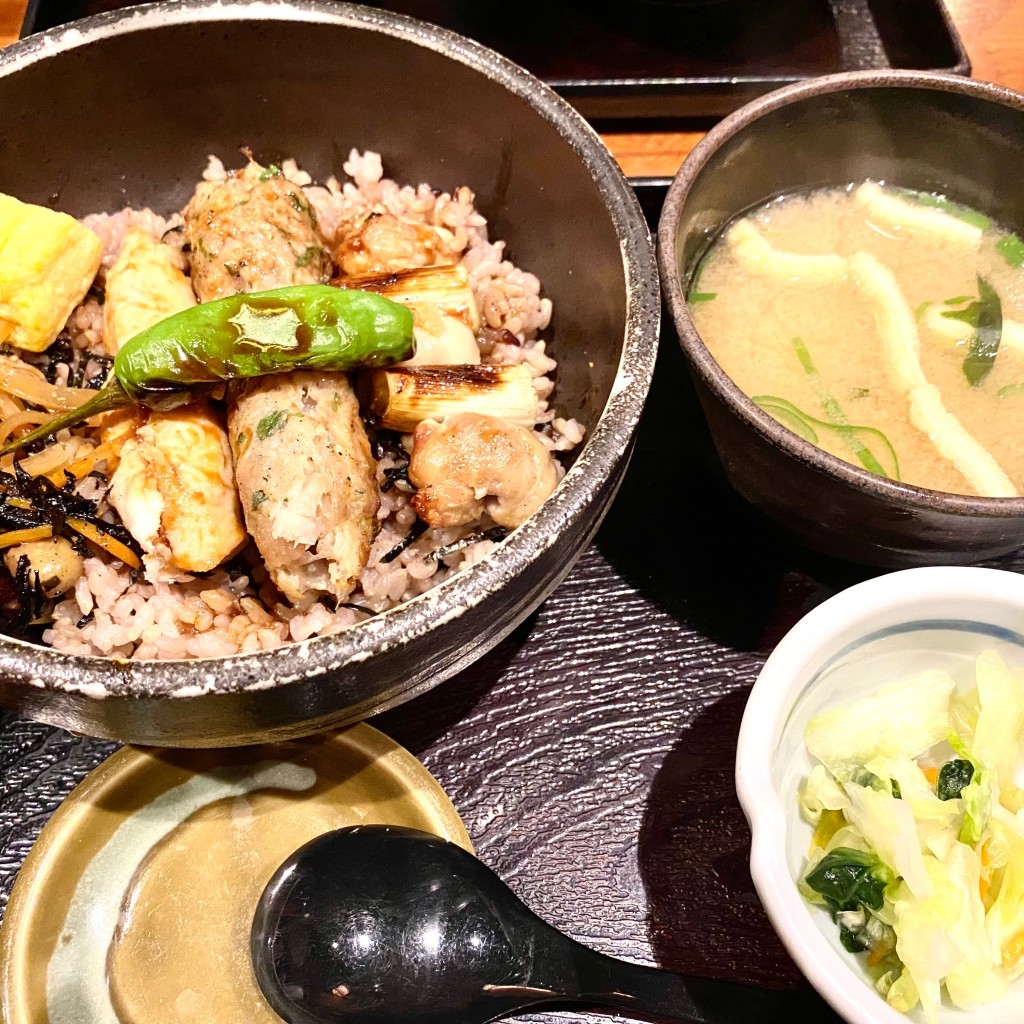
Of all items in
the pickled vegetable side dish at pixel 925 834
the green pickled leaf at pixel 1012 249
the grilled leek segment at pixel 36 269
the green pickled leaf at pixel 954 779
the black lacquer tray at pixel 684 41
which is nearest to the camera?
the pickled vegetable side dish at pixel 925 834

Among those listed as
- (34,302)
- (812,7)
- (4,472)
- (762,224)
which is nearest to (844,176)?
(762,224)

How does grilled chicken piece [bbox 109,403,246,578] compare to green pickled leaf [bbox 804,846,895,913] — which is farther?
grilled chicken piece [bbox 109,403,246,578]

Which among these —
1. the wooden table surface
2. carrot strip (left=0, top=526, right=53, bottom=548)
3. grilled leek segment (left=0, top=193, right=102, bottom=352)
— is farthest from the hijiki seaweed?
the wooden table surface

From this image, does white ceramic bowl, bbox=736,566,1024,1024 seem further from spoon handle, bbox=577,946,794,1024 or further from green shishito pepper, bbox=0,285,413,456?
green shishito pepper, bbox=0,285,413,456

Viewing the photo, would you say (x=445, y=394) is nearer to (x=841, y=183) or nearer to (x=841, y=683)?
(x=841, y=683)

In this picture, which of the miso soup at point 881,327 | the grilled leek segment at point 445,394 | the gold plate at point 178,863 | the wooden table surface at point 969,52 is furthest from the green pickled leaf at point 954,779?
the wooden table surface at point 969,52

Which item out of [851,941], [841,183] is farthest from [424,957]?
[841,183]

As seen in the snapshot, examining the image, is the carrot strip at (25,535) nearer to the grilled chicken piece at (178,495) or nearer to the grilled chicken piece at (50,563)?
the grilled chicken piece at (50,563)
